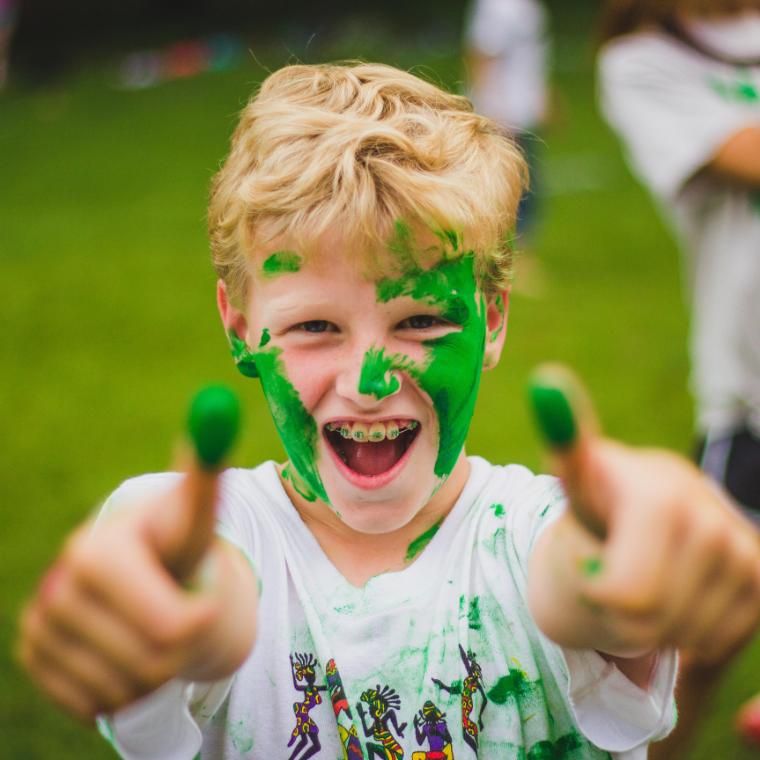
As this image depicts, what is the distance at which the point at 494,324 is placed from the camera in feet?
7.13

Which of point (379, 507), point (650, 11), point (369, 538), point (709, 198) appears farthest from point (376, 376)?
point (650, 11)

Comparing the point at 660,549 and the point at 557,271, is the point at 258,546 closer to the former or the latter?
the point at 660,549

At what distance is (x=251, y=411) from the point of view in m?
6.33

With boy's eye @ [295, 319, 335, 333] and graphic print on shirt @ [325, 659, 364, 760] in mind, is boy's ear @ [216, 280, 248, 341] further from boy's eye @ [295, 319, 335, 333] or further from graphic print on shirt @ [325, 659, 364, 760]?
graphic print on shirt @ [325, 659, 364, 760]

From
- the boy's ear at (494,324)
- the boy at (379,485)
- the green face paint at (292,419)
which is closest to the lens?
the boy at (379,485)

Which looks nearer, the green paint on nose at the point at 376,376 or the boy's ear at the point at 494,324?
the green paint on nose at the point at 376,376

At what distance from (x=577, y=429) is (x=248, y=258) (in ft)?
3.23

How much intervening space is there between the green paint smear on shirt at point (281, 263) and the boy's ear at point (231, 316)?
0.61 ft

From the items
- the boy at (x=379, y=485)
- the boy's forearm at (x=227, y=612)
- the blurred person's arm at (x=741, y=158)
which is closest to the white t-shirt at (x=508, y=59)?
the blurred person's arm at (x=741, y=158)

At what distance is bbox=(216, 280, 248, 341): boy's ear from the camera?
7.08ft

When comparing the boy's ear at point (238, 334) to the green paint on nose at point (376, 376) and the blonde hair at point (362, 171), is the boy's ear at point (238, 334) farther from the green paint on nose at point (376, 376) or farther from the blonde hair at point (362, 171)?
the green paint on nose at point (376, 376)

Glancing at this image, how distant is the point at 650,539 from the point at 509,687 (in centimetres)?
81

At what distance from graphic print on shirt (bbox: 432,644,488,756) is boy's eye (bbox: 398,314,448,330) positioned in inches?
22.1

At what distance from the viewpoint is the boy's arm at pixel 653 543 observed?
1217 mm
